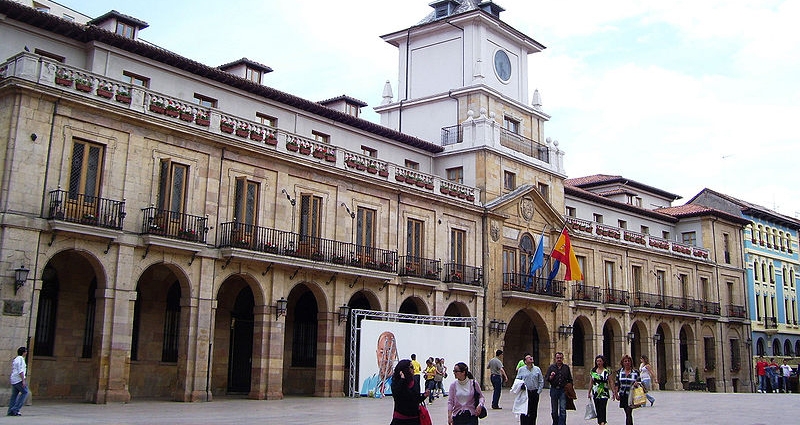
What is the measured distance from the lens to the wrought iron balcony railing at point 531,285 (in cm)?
3912

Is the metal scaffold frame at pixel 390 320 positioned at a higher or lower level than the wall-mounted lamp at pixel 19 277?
lower

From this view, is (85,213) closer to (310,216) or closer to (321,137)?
(310,216)

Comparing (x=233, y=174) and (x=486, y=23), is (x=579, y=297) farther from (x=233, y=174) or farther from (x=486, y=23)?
(x=233, y=174)

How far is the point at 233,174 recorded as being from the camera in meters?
27.7

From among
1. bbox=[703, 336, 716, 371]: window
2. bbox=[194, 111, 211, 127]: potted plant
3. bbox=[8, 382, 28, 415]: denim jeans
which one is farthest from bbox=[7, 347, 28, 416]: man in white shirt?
bbox=[703, 336, 716, 371]: window

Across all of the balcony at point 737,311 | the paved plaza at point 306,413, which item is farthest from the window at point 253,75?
the balcony at point 737,311

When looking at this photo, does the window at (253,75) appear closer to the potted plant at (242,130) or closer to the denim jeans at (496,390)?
the potted plant at (242,130)

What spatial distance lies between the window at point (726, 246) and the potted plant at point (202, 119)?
43.7 m

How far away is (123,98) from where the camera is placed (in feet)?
80.3

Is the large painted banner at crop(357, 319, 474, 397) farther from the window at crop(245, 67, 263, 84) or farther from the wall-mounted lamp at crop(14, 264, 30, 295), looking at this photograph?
the wall-mounted lamp at crop(14, 264, 30, 295)

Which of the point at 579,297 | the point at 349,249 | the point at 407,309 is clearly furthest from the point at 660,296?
the point at 349,249

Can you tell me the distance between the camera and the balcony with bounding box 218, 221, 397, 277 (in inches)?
1057

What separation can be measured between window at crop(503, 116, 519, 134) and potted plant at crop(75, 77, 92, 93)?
2341 centimetres

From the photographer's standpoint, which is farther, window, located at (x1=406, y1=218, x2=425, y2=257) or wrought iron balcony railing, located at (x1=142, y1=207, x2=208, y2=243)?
window, located at (x1=406, y1=218, x2=425, y2=257)
